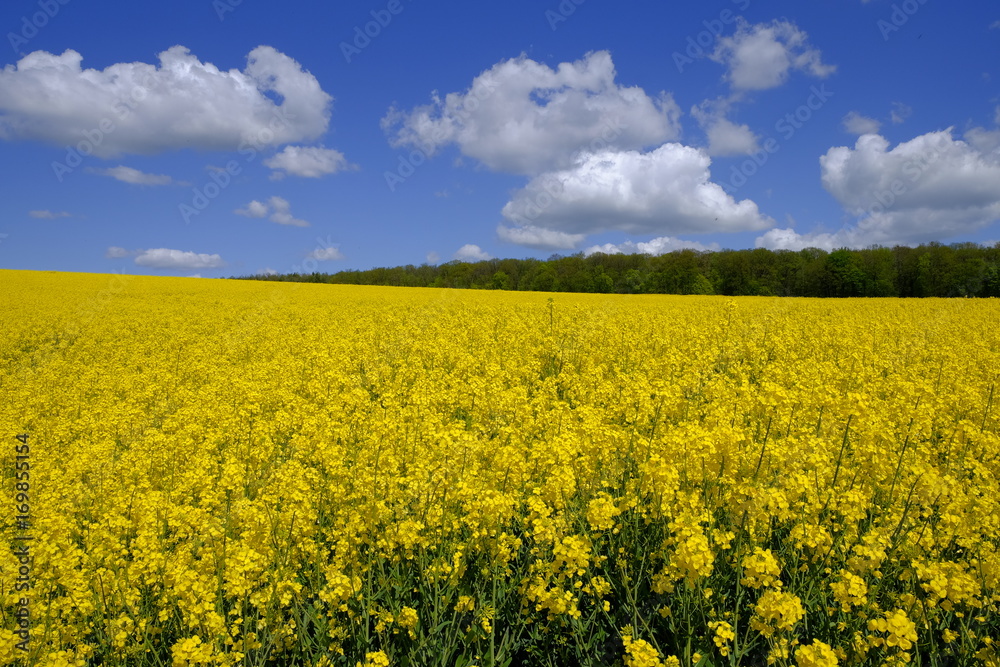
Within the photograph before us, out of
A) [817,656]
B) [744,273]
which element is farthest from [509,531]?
[744,273]

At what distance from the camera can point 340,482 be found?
4.82 metres

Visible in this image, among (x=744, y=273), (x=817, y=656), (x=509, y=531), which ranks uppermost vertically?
(x=744, y=273)

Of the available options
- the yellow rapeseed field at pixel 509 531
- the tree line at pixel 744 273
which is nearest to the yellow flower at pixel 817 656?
the yellow rapeseed field at pixel 509 531

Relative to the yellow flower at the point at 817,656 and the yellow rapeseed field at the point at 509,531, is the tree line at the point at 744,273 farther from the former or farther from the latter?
the yellow flower at the point at 817,656

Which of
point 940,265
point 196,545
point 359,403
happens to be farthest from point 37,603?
point 940,265

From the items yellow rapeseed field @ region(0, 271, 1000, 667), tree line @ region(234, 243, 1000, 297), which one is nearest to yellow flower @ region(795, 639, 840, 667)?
yellow rapeseed field @ region(0, 271, 1000, 667)

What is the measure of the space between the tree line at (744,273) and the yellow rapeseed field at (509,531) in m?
59.7

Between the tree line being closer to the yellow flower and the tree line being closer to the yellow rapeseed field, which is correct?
the yellow rapeseed field

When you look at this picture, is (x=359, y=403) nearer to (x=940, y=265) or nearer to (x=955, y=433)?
(x=955, y=433)

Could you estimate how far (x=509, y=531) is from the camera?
4.37m

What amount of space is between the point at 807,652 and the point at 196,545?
411 cm

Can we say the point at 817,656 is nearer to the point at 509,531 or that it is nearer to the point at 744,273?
the point at 509,531

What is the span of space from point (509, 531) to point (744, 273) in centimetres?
6827

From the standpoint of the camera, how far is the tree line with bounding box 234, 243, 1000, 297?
5641cm
